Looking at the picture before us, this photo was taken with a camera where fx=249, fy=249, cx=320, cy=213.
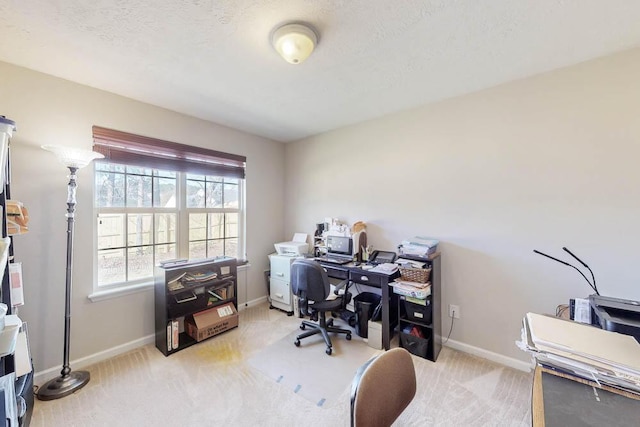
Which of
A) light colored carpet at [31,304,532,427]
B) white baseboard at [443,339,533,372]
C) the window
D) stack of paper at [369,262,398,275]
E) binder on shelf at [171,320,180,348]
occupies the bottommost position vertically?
light colored carpet at [31,304,532,427]

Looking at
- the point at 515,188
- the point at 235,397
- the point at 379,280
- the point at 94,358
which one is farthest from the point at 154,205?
the point at 515,188

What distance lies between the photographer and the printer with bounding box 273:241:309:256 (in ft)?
11.0

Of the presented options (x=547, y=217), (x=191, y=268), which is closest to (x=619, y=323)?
(x=547, y=217)

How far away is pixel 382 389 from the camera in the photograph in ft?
3.00

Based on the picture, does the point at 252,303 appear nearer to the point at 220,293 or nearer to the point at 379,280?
the point at 220,293

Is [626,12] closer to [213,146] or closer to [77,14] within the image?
[77,14]

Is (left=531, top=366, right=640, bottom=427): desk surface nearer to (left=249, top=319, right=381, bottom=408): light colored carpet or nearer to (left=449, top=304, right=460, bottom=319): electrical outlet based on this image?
(left=249, top=319, right=381, bottom=408): light colored carpet

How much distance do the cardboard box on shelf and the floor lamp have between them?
2.67 ft

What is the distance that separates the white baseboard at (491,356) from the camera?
2.07 meters

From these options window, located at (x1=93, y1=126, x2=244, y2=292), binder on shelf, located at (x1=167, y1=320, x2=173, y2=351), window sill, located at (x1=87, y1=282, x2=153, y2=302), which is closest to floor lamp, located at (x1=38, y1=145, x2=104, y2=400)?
window sill, located at (x1=87, y1=282, x2=153, y2=302)

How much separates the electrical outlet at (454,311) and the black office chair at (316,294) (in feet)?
3.29

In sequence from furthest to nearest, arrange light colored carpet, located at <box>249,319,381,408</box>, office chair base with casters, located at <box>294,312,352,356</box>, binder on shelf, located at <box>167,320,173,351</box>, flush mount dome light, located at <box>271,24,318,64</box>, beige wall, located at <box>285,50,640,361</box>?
office chair base with casters, located at <box>294,312,352,356</box>
binder on shelf, located at <box>167,320,173,351</box>
light colored carpet, located at <box>249,319,381,408</box>
beige wall, located at <box>285,50,640,361</box>
flush mount dome light, located at <box>271,24,318,64</box>

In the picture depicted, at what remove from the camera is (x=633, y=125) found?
1.70m

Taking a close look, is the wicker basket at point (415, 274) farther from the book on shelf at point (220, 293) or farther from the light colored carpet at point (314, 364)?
the book on shelf at point (220, 293)
